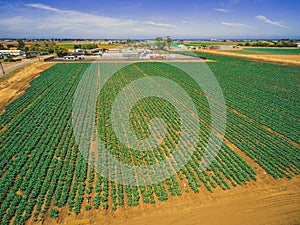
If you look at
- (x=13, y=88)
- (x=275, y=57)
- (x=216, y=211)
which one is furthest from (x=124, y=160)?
(x=275, y=57)

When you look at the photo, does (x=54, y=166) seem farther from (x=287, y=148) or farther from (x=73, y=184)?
(x=287, y=148)

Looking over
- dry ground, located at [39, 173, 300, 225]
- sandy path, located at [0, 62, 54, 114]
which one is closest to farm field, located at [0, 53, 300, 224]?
dry ground, located at [39, 173, 300, 225]

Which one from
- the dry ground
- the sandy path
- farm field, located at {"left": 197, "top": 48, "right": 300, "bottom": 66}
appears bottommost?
the dry ground

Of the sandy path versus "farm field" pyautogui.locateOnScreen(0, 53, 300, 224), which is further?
the sandy path

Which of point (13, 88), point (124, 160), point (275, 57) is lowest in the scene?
point (124, 160)

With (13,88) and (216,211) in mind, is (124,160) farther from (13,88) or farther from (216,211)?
(13,88)

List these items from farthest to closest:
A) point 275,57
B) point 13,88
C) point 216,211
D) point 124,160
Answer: point 275,57
point 13,88
point 124,160
point 216,211

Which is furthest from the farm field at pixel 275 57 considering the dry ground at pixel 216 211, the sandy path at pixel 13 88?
the sandy path at pixel 13 88

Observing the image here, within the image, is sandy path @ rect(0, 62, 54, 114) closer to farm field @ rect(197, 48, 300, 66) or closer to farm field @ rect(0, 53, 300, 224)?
farm field @ rect(0, 53, 300, 224)

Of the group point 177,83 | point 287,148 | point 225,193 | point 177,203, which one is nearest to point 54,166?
point 177,203
